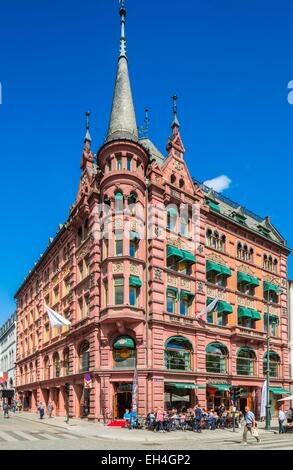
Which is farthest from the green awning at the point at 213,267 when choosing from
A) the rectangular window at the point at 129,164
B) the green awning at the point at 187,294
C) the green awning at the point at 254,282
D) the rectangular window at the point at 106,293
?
the rectangular window at the point at 129,164

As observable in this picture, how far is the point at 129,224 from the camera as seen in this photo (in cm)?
3953

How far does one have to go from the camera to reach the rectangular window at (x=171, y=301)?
40656 millimetres

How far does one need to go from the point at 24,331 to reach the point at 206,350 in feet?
134

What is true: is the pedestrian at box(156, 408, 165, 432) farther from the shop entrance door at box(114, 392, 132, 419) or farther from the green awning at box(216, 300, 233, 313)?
Result: the green awning at box(216, 300, 233, 313)

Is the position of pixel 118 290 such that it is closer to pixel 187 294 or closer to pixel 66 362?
pixel 187 294

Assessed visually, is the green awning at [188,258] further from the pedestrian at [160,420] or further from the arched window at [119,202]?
the pedestrian at [160,420]

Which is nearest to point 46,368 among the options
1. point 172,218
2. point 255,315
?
point 255,315

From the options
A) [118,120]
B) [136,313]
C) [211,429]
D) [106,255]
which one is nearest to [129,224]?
[106,255]

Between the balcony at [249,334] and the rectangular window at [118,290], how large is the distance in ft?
44.2

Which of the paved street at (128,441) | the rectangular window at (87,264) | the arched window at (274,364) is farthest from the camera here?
the arched window at (274,364)

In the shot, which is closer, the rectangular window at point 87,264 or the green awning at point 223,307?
the rectangular window at point 87,264

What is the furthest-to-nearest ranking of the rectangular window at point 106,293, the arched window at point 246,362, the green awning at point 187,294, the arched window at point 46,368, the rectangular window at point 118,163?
the arched window at point 46,368 < the arched window at point 246,362 < the green awning at point 187,294 < the rectangular window at point 118,163 < the rectangular window at point 106,293
